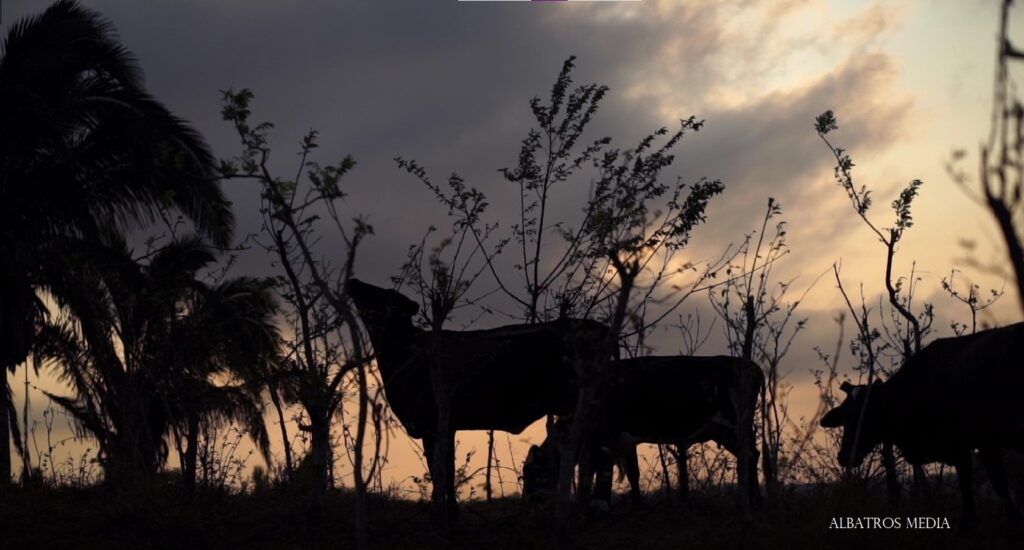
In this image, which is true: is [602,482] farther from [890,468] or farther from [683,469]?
[890,468]

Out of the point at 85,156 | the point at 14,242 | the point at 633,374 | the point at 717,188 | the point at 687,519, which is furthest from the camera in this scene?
the point at 85,156

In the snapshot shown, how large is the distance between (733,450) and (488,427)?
3287 mm

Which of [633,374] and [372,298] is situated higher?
[372,298]

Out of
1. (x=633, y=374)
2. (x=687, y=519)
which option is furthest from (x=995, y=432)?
(x=633, y=374)

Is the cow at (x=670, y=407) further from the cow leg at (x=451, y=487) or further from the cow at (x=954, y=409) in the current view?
the cow at (x=954, y=409)

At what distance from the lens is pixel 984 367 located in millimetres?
11719

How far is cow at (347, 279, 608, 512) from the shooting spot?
12.7 metres

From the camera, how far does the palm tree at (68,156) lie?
18.8m

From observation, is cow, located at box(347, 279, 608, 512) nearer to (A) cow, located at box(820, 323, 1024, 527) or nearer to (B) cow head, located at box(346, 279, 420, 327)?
(B) cow head, located at box(346, 279, 420, 327)

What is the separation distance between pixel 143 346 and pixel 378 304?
18.6 ft

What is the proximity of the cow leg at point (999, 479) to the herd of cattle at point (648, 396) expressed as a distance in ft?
0.05

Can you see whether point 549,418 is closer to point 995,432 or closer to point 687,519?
point 687,519

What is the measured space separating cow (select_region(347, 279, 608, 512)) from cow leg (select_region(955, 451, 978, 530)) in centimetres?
436

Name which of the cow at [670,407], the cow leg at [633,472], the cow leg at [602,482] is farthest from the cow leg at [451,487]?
the cow leg at [633,472]
